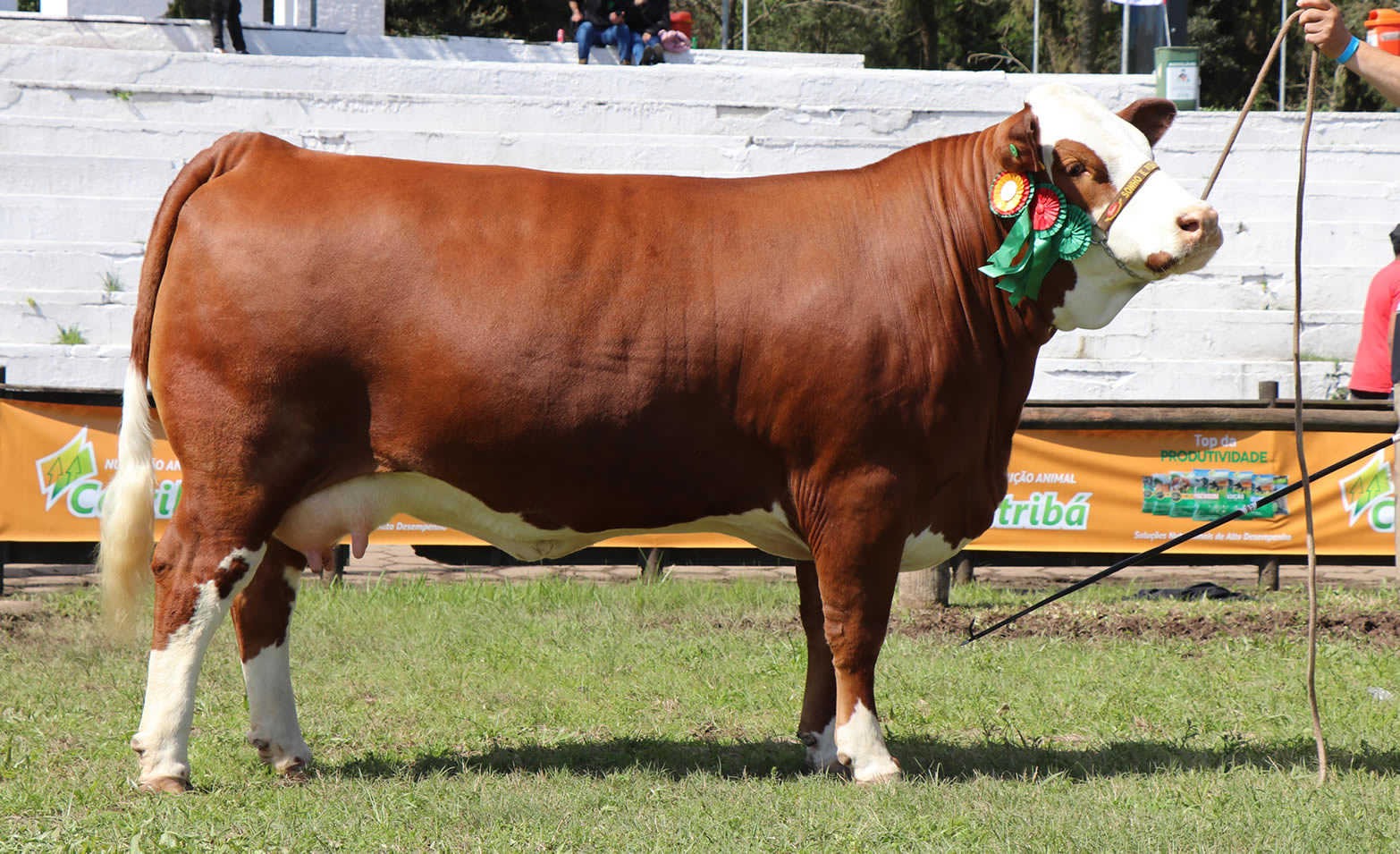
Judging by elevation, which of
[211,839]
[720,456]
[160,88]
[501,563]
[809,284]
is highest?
[160,88]

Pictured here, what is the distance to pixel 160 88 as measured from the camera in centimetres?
1434

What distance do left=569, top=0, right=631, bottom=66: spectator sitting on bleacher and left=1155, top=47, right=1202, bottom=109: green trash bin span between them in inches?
253

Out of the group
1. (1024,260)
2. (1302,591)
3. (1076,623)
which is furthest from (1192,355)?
(1024,260)

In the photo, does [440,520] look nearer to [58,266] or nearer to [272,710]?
[272,710]

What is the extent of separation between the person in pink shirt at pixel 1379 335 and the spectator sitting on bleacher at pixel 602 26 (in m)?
10.4

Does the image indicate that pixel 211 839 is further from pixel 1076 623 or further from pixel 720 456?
pixel 1076 623

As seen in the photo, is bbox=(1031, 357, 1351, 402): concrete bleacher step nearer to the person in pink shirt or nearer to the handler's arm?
the person in pink shirt

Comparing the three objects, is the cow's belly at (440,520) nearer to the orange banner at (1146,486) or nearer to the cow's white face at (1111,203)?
the cow's white face at (1111,203)

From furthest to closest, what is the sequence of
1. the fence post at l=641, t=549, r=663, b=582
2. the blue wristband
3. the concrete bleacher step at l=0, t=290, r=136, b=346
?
1. the concrete bleacher step at l=0, t=290, r=136, b=346
2. the fence post at l=641, t=549, r=663, b=582
3. the blue wristband

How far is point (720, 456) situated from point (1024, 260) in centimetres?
116

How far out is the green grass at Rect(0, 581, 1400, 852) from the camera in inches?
155

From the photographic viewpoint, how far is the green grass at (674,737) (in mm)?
3941

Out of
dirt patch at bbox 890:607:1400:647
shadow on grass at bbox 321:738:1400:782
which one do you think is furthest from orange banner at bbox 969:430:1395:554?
shadow on grass at bbox 321:738:1400:782

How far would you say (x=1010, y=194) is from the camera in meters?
4.43
